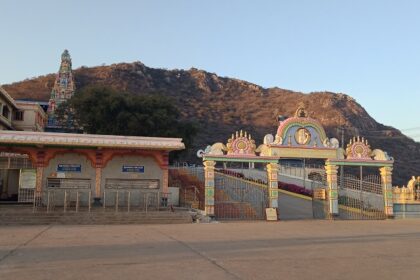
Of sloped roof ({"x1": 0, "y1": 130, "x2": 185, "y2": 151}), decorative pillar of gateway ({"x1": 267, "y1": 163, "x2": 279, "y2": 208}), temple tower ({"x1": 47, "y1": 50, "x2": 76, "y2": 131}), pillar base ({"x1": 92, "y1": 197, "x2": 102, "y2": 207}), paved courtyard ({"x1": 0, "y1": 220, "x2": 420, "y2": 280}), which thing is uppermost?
temple tower ({"x1": 47, "y1": 50, "x2": 76, "y2": 131})

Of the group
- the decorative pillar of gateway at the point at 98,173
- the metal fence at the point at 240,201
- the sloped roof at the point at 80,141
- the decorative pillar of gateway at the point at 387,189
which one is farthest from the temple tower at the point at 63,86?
the decorative pillar of gateway at the point at 387,189

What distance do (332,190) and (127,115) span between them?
18.5 m

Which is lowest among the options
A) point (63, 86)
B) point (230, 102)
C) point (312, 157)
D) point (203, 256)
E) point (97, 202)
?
point (203, 256)

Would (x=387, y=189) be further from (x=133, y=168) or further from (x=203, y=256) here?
(x=203, y=256)

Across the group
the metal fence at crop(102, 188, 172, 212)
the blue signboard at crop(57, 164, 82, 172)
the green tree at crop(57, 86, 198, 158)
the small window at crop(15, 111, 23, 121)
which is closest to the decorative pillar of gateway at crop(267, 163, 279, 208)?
the metal fence at crop(102, 188, 172, 212)

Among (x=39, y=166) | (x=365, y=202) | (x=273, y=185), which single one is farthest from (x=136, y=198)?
(x=365, y=202)

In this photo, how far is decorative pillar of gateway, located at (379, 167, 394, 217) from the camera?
24406 mm

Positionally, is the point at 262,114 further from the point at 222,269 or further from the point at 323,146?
the point at 222,269

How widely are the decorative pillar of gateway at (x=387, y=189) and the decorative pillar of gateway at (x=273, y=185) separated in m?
6.73

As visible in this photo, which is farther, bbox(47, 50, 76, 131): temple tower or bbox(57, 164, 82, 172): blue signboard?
bbox(47, 50, 76, 131): temple tower

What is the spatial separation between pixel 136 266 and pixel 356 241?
24.2 feet

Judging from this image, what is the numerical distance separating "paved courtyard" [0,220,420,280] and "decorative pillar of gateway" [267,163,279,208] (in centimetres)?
807

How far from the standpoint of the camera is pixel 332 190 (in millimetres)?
23297

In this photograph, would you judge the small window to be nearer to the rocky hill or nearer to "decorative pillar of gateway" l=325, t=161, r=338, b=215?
the rocky hill
